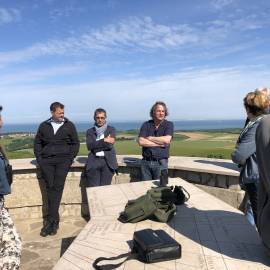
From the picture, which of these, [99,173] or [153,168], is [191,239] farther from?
[99,173]

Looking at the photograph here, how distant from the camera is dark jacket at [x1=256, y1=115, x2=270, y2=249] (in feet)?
7.87

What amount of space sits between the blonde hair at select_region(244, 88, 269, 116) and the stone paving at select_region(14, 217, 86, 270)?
10.8 ft

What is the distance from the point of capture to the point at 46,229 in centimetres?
663

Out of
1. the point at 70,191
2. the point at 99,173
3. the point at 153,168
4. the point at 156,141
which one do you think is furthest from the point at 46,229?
the point at 156,141

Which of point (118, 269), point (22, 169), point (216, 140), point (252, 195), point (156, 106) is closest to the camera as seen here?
point (118, 269)

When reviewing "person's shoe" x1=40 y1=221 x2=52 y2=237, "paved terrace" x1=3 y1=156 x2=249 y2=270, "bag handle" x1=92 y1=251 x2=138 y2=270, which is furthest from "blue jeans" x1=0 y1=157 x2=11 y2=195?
"person's shoe" x1=40 y1=221 x2=52 y2=237

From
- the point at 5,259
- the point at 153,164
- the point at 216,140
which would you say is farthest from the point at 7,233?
the point at 216,140

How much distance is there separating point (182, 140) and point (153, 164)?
17.1 ft

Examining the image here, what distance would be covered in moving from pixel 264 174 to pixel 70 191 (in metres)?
5.64

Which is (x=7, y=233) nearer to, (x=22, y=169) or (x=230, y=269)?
(x=230, y=269)

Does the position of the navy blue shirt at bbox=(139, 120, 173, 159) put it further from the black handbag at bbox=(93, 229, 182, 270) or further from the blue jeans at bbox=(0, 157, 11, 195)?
the black handbag at bbox=(93, 229, 182, 270)

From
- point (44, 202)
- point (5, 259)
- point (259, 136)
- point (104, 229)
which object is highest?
point (259, 136)

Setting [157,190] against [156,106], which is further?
[156,106]

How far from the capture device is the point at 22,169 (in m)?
7.28
